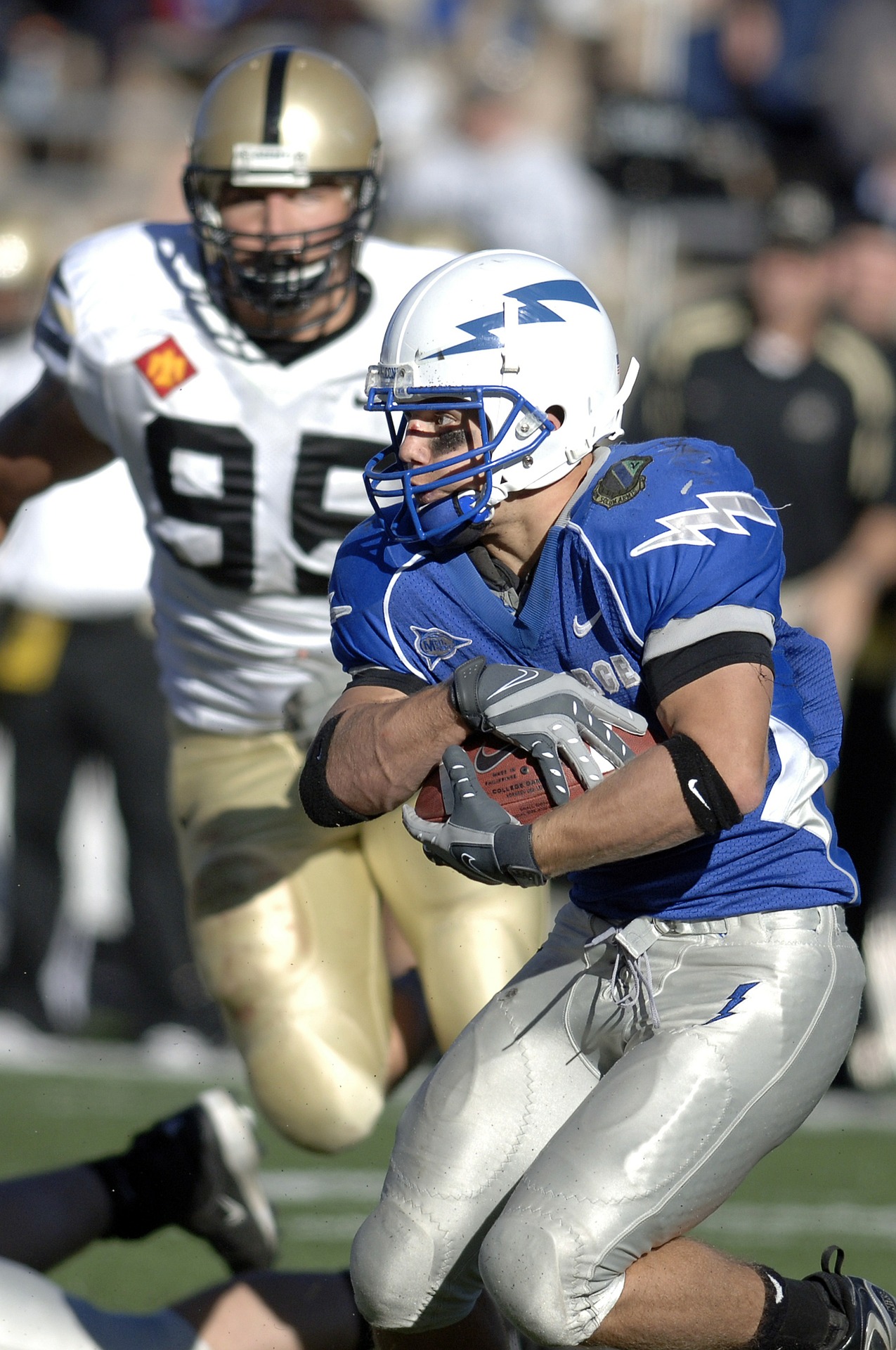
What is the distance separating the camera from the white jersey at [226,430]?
3.79 m

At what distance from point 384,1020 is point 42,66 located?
626cm

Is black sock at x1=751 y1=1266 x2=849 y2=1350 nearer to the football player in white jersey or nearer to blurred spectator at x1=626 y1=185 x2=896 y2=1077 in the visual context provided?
the football player in white jersey

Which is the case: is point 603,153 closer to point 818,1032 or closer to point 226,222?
point 226,222

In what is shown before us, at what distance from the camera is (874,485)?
20.0 feet

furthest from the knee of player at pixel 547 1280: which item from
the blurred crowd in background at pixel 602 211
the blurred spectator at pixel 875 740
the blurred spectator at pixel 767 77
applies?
the blurred spectator at pixel 767 77

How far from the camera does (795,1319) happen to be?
2775 mm

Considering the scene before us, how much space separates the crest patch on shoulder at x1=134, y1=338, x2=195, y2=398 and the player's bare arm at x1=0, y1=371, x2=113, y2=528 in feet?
0.83

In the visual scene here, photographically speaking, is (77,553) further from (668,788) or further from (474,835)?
(668,788)

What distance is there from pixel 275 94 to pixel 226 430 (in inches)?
27.8

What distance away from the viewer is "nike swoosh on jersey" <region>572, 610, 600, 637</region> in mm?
2783

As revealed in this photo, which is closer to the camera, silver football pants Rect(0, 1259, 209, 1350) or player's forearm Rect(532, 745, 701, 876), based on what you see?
player's forearm Rect(532, 745, 701, 876)

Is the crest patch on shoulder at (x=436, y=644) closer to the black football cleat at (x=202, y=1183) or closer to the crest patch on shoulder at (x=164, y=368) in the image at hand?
the crest patch on shoulder at (x=164, y=368)

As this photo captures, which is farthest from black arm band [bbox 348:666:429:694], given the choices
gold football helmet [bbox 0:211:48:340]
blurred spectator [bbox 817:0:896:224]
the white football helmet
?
blurred spectator [bbox 817:0:896:224]

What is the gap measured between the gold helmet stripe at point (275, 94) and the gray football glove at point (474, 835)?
1.61 meters
